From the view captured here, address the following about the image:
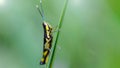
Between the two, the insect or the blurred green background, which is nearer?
the insect

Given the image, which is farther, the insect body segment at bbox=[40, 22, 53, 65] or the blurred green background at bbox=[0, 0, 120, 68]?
the blurred green background at bbox=[0, 0, 120, 68]

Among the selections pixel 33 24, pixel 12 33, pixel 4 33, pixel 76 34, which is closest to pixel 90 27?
pixel 76 34

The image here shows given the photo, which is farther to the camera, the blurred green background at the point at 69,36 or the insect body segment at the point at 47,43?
the blurred green background at the point at 69,36

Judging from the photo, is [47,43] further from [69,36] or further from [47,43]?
[69,36]

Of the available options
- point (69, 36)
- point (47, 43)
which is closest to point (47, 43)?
point (47, 43)

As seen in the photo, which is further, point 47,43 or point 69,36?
point 69,36

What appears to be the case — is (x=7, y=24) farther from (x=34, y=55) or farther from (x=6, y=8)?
(x=34, y=55)

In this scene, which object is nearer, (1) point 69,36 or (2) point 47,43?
(2) point 47,43

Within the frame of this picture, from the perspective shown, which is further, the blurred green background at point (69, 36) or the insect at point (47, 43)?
the blurred green background at point (69, 36)
